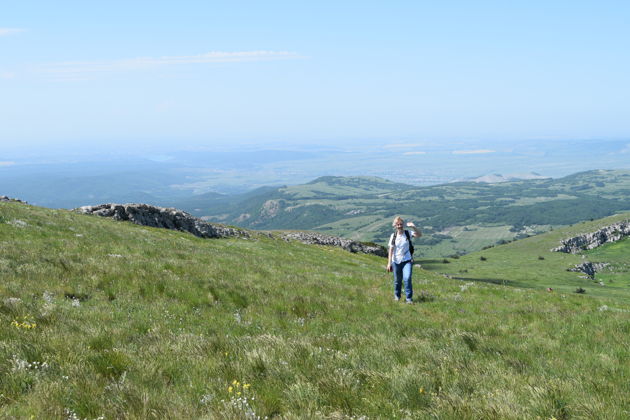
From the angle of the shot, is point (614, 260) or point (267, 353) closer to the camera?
point (267, 353)

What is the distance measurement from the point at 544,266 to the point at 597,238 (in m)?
58.8

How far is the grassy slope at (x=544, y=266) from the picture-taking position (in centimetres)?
8662

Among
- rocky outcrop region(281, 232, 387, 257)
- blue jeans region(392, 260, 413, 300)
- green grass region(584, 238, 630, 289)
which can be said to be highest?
blue jeans region(392, 260, 413, 300)

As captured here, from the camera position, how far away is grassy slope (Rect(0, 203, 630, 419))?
16.6ft

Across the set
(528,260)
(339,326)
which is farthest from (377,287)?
(528,260)

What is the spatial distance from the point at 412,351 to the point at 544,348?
4.27 metres

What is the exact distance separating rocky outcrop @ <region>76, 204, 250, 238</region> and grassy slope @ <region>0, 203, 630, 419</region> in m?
46.1

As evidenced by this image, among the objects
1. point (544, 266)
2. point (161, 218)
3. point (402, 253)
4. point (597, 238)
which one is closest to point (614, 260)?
point (597, 238)

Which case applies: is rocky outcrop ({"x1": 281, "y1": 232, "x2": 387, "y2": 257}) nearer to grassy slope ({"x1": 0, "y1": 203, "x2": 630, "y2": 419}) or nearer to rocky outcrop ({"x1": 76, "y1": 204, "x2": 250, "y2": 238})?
rocky outcrop ({"x1": 76, "y1": 204, "x2": 250, "y2": 238})

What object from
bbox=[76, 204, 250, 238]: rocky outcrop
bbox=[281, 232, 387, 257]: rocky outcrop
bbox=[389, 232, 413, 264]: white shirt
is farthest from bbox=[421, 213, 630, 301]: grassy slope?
bbox=[389, 232, 413, 264]: white shirt

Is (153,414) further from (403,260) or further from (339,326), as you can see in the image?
(403,260)

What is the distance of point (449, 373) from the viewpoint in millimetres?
6695

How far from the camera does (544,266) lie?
11956cm

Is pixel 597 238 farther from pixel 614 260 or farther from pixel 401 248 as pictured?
pixel 401 248
